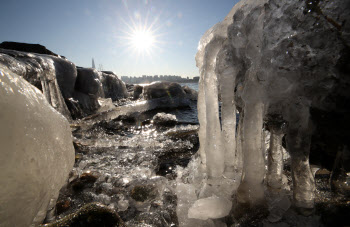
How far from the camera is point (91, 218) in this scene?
140 centimetres

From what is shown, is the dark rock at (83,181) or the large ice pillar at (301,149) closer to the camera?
the large ice pillar at (301,149)

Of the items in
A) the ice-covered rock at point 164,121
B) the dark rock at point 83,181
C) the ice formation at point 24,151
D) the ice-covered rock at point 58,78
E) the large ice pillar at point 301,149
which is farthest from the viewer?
the ice-covered rock at point 164,121

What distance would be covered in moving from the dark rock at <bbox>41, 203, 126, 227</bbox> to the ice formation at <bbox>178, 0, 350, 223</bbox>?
31.9 inches

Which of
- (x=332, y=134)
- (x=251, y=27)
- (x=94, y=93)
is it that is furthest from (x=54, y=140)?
(x=94, y=93)

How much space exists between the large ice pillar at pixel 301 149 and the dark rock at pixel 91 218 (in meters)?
1.57

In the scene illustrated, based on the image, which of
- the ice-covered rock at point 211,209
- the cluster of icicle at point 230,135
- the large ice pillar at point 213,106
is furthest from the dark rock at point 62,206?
the large ice pillar at point 213,106

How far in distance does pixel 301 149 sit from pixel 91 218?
1813 millimetres

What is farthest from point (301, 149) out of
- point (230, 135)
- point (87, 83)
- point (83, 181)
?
point (87, 83)

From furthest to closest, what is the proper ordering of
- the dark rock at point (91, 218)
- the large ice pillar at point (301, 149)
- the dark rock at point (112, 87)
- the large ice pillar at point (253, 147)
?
the dark rock at point (112, 87)
the large ice pillar at point (253, 147)
the large ice pillar at point (301, 149)
the dark rock at point (91, 218)

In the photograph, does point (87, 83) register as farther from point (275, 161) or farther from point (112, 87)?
point (275, 161)

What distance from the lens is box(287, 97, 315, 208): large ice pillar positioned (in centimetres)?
147

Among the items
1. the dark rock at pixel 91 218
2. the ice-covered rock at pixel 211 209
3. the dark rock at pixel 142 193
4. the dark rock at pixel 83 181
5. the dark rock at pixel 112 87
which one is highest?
the dark rock at pixel 112 87

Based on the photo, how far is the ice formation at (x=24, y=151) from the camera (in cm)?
100

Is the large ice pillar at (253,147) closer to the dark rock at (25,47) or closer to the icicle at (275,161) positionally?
the icicle at (275,161)
